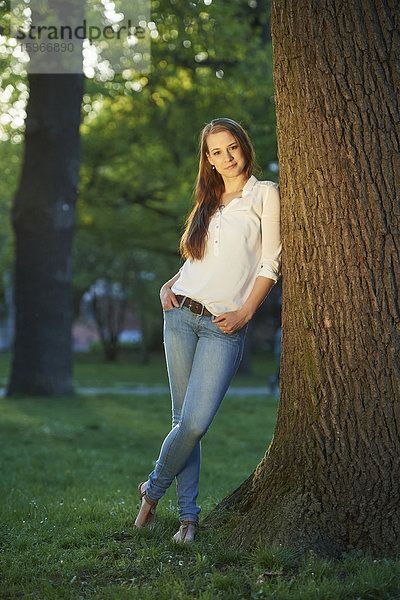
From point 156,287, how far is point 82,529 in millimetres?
25998

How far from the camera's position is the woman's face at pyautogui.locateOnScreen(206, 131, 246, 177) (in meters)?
4.11

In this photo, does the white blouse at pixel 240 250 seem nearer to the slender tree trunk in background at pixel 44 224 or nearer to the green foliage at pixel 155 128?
the green foliage at pixel 155 128

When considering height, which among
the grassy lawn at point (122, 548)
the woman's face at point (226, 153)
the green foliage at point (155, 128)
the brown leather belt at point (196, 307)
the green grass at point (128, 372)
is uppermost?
the green foliage at point (155, 128)

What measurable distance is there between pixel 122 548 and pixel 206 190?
2.09m

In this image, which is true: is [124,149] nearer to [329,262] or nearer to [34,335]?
[34,335]

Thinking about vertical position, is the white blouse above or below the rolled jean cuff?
above

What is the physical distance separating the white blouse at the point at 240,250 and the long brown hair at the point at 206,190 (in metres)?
0.06

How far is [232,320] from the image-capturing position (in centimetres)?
387

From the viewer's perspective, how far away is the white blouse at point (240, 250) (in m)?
3.94

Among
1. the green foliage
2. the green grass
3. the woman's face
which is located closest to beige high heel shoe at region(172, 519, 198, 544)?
the woman's face

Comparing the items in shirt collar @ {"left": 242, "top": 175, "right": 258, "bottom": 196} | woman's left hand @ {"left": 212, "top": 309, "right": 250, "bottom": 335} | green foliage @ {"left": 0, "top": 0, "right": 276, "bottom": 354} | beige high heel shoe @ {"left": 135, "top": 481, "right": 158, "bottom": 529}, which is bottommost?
beige high heel shoe @ {"left": 135, "top": 481, "right": 158, "bottom": 529}

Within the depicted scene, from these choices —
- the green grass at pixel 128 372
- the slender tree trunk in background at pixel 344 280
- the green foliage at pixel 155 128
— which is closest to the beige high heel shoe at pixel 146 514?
the slender tree trunk in background at pixel 344 280

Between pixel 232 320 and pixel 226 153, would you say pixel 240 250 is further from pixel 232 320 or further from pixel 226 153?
pixel 226 153

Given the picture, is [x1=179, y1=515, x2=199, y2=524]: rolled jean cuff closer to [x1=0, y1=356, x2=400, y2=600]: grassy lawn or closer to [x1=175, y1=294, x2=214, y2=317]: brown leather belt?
[x1=0, y1=356, x2=400, y2=600]: grassy lawn
